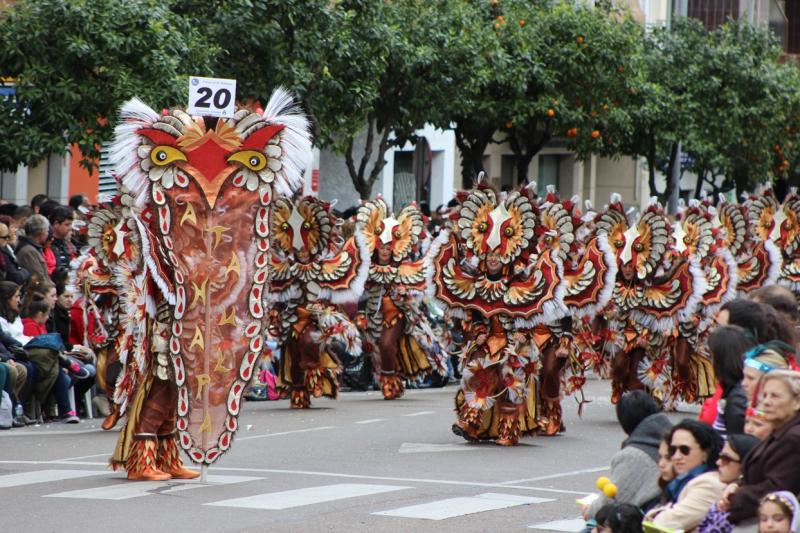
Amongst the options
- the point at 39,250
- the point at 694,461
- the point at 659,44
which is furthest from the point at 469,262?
the point at 659,44

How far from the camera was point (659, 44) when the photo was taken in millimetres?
40062

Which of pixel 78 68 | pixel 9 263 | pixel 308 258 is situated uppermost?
pixel 78 68

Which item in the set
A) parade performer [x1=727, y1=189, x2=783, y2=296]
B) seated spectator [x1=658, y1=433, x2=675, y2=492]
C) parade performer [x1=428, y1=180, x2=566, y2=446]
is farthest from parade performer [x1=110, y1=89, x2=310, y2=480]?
parade performer [x1=727, y1=189, x2=783, y2=296]

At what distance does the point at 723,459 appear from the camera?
7.68 metres

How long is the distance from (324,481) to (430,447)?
243 centimetres

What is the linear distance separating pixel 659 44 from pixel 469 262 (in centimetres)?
2576

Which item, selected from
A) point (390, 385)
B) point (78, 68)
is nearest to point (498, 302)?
point (390, 385)

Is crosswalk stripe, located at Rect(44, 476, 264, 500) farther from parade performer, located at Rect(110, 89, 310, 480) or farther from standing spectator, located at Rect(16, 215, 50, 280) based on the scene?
standing spectator, located at Rect(16, 215, 50, 280)

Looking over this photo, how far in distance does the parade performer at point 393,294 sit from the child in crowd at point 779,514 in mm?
12628

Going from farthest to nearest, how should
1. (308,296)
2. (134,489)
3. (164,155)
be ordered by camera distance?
(308,296)
(164,155)
(134,489)

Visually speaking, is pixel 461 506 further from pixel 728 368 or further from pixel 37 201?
pixel 37 201

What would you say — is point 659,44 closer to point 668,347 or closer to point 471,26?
point 471,26

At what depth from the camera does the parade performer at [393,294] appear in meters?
19.7

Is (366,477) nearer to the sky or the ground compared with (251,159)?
nearer to the ground
